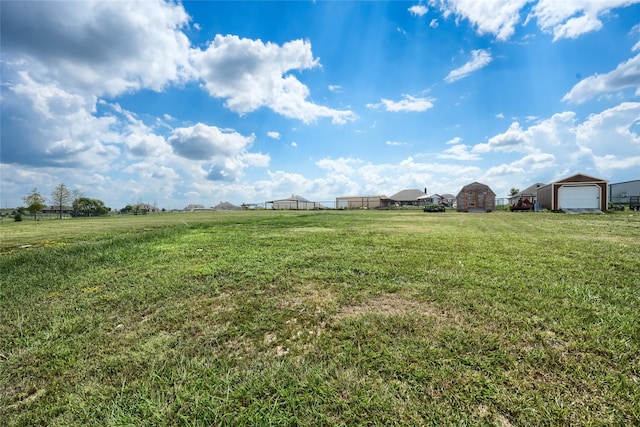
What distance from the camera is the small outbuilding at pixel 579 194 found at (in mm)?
19766

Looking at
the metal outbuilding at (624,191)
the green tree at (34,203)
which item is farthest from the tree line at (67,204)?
the metal outbuilding at (624,191)

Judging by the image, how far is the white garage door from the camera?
19950 millimetres

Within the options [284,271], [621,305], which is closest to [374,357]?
[284,271]

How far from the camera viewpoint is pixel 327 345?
2273 millimetres

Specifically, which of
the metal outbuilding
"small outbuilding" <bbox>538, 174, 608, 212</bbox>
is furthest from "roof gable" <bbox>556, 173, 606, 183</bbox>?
the metal outbuilding

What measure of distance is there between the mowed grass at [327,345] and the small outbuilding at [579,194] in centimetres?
2143

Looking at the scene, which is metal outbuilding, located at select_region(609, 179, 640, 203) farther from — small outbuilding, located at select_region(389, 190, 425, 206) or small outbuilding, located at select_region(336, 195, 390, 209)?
small outbuilding, located at select_region(336, 195, 390, 209)

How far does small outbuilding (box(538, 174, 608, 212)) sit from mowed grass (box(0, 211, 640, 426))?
21.4 m

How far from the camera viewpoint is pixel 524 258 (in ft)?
16.0

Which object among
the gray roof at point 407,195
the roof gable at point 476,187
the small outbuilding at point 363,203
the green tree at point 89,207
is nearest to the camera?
the roof gable at point 476,187

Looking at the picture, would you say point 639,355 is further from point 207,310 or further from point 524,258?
point 207,310

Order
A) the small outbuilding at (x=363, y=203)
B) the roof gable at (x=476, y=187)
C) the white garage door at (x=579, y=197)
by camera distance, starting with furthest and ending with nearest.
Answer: the small outbuilding at (x=363, y=203) → the roof gable at (x=476, y=187) → the white garage door at (x=579, y=197)

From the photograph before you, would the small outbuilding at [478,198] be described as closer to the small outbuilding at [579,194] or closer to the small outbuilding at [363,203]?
the small outbuilding at [579,194]

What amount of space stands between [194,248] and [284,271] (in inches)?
130
